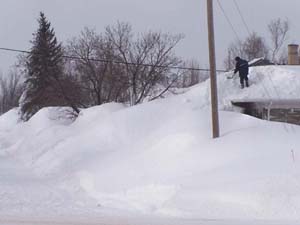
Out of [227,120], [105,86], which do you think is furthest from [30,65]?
[227,120]

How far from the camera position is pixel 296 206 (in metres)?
10.8

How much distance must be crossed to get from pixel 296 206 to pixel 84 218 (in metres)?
4.25

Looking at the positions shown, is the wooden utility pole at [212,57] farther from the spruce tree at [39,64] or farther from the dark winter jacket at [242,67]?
the spruce tree at [39,64]

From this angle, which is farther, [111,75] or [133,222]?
[111,75]

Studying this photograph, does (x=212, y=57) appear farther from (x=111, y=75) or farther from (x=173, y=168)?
(x=111, y=75)

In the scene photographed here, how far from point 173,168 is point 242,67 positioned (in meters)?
10.2

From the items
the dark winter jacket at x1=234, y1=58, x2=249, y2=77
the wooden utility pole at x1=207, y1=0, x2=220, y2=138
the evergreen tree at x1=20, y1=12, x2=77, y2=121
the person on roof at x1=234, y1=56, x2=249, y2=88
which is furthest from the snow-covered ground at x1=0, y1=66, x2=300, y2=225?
the evergreen tree at x1=20, y1=12, x2=77, y2=121

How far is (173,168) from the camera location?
50.9 ft

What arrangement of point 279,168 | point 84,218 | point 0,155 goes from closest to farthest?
point 84,218 → point 279,168 → point 0,155

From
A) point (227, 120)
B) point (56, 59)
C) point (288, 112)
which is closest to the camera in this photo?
point (227, 120)

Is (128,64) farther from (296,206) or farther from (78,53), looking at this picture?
(296,206)

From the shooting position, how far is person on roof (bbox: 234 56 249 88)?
2423cm

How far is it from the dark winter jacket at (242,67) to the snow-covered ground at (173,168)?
781 mm

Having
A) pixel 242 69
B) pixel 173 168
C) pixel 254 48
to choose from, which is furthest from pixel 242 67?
pixel 254 48
